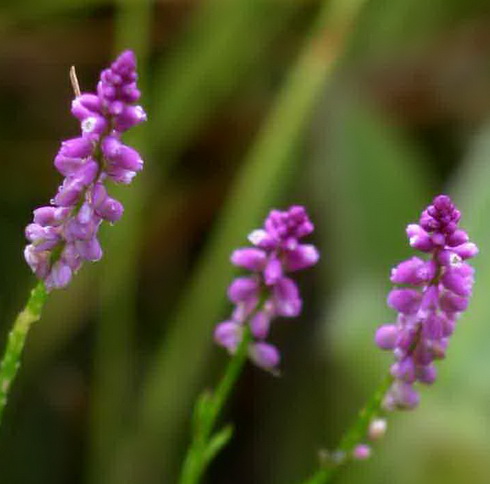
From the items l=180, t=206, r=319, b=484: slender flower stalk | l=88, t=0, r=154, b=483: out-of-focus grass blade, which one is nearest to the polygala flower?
l=180, t=206, r=319, b=484: slender flower stalk

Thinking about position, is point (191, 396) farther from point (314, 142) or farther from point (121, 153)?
point (121, 153)

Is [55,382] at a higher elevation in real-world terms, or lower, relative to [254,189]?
lower

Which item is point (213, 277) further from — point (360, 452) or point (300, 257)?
point (300, 257)

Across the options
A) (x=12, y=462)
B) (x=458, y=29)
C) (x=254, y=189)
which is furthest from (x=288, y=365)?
(x=458, y=29)

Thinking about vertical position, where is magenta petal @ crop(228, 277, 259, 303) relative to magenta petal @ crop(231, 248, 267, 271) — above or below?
below

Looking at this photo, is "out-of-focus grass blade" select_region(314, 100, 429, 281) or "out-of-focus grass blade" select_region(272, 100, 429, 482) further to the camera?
"out-of-focus grass blade" select_region(314, 100, 429, 281)

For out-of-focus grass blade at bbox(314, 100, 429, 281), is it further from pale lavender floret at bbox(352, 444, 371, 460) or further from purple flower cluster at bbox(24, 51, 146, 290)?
purple flower cluster at bbox(24, 51, 146, 290)
